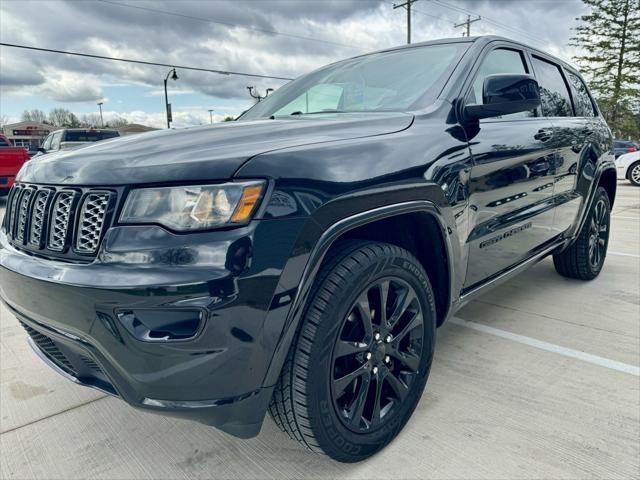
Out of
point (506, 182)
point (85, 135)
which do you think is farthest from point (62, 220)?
point (85, 135)

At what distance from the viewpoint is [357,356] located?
1695 millimetres

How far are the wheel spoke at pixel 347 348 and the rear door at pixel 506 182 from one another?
826 millimetres

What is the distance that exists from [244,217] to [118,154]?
53 centimetres

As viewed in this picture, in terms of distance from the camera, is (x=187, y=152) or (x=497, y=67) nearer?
Result: (x=187, y=152)

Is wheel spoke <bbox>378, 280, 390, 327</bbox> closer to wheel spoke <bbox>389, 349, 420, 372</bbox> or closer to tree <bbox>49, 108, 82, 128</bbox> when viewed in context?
wheel spoke <bbox>389, 349, 420, 372</bbox>

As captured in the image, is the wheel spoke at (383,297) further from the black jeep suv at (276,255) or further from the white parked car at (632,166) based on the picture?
the white parked car at (632,166)

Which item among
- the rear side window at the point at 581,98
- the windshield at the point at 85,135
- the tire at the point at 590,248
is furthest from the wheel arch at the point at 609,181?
the windshield at the point at 85,135

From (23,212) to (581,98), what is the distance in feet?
12.6

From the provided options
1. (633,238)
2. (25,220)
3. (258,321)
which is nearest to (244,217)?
(258,321)

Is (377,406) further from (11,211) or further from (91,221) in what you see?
(11,211)

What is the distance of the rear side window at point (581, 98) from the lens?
360cm

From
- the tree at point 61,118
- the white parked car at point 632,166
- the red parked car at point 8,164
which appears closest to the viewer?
the red parked car at point 8,164

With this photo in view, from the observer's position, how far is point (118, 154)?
4.99 feet

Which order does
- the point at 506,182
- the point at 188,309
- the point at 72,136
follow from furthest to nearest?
the point at 72,136 < the point at 506,182 < the point at 188,309
